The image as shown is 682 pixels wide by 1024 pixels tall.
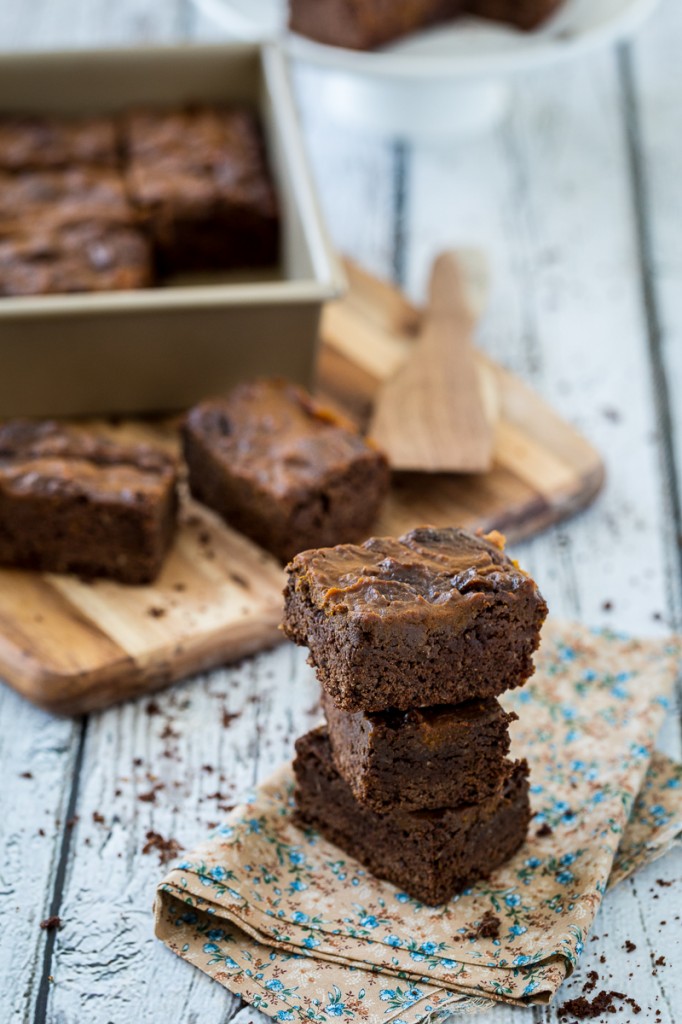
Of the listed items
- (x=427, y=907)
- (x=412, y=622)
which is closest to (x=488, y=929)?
(x=427, y=907)

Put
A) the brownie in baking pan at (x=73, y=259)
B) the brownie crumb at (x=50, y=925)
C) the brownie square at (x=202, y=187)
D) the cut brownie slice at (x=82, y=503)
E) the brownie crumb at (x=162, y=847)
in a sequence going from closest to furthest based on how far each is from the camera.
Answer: the brownie crumb at (x=50, y=925) < the brownie crumb at (x=162, y=847) < the cut brownie slice at (x=82, y=503) < the brownie in baking pan at (x=73, y=259) < the brownie square at (x=202, y=187)

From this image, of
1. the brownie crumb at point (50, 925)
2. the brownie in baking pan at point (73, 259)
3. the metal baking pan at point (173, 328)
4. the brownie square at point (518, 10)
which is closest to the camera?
the brownie crumb at point (50, 925)

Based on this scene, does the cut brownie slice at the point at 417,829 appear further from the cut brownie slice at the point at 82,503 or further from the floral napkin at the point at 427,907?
the cut brownie slice at the point at 82,503

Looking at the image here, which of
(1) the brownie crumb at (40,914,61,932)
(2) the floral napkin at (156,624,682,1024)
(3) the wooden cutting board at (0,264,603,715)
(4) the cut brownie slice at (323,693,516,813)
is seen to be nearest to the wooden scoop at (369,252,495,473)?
(3) the wooden cutting board at (0,264,603,715)

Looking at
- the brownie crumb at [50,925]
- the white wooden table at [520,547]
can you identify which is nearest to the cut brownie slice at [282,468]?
the white wooden table at [520,547]

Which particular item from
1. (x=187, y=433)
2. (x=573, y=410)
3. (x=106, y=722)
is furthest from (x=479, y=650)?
(x=573, y=410)

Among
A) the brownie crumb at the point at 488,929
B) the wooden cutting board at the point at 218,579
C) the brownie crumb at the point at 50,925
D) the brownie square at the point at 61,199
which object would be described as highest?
the brownie square at the point at 61,199

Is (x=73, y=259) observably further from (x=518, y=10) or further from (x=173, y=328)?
(x=518, y=10)
